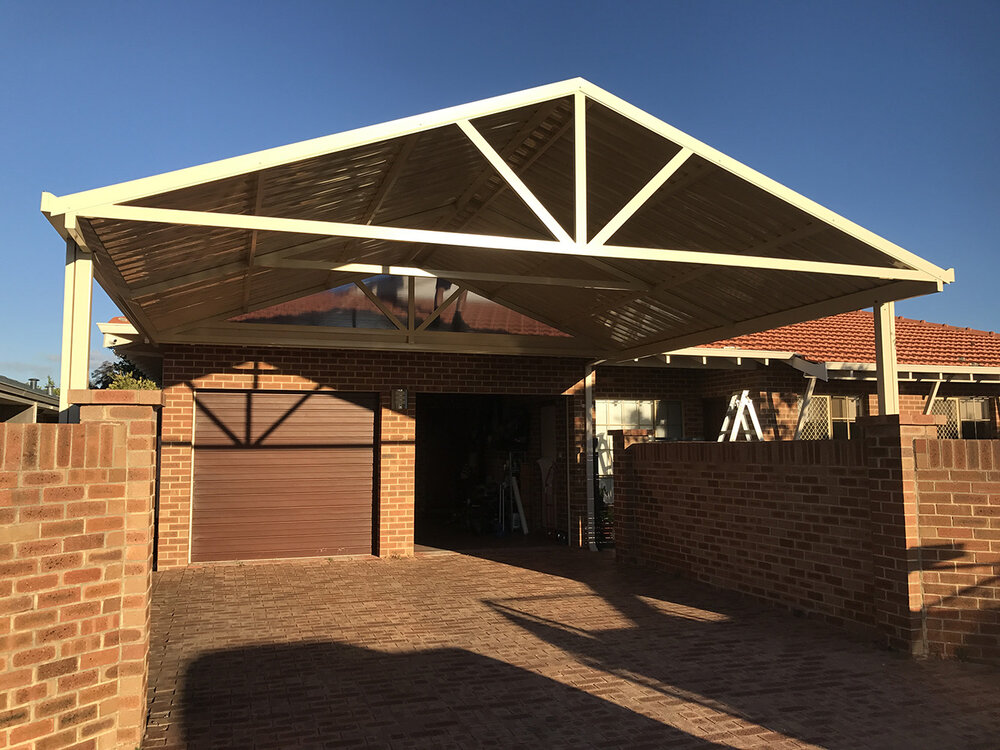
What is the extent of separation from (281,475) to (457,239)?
21.7ft

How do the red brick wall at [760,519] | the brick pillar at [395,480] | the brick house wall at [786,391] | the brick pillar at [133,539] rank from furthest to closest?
the brick house wall at [786,391], the brick pillar at [395,480], the red brick wall at [760,519], the brick pillar at [133,539]

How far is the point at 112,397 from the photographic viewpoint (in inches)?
166

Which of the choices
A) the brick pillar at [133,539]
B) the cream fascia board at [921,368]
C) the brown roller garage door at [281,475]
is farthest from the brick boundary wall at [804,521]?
the brick pillar at [133,539]

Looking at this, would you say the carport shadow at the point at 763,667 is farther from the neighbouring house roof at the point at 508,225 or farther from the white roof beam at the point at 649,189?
the white roof beam at the point at 649,189

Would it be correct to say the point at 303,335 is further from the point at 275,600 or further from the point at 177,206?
the point at 177,206

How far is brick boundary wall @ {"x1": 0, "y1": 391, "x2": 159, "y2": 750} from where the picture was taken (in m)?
3.63

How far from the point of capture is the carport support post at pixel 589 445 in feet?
40.4

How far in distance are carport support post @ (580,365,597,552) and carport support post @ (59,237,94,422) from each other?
8.75 meters

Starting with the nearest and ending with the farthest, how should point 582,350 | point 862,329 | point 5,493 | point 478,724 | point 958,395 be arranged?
1. point 5,493
2. point 478,724
3. point 582,350
4. point 958,395
5. point 862,329

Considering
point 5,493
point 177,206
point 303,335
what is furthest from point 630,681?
point 303,335

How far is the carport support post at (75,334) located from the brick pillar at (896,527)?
612cm

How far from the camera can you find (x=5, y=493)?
3.61 metres

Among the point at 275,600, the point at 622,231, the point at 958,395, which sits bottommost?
the point at 275,600

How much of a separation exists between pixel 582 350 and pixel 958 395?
7845 millimetres
